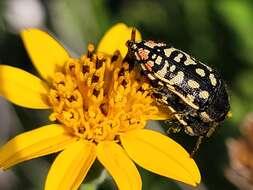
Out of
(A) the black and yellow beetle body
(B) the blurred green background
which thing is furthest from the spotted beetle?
(B) the blurred green background

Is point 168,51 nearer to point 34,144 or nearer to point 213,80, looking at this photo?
point 213,80

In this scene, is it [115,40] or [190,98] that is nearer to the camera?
[190,98]

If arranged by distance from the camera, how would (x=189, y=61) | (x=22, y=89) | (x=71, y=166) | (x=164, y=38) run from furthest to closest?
(x=164, y=38)
(x=22, y=89)
(x=189, y=61)
(x=71, y=166)

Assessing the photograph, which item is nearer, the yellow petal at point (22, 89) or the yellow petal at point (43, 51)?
the yellow petal at point (22, 89)

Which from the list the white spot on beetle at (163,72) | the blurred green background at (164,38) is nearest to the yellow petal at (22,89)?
the white spot on beetle at (163,72)

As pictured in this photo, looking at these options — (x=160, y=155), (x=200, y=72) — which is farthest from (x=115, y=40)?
(x=160, y=155)

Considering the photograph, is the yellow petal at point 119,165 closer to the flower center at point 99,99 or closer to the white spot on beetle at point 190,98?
the flower center at point 99,99

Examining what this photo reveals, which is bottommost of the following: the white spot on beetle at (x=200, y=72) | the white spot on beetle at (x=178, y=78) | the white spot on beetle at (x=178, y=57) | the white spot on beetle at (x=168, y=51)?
the white spot on beetle at (x=178, y=78)
